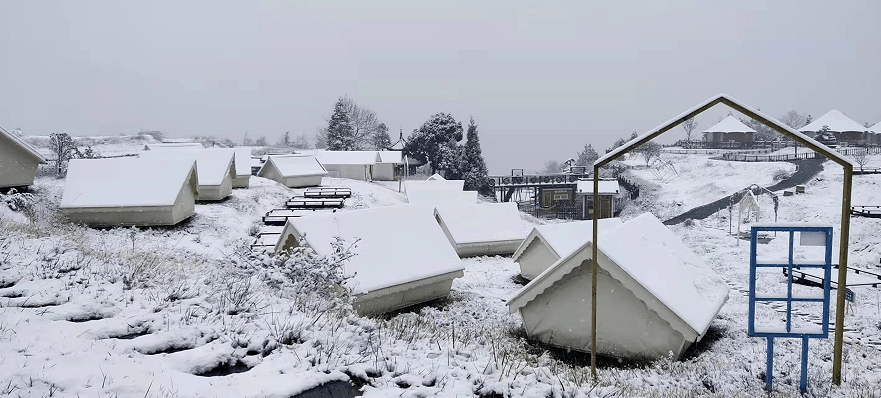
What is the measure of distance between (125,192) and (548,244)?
17092mm

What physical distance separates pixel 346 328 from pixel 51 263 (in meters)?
4.57

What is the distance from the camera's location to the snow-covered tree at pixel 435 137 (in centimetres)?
6619

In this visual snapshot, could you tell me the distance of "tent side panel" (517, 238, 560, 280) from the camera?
65.6 feet

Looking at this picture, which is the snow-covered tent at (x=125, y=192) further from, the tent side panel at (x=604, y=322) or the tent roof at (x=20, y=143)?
the tent side panel at (x=604, y=322)

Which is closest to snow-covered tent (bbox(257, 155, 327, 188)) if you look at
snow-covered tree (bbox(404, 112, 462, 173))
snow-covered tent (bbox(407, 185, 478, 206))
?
snow-covered tent (bbox(407, 185, 478, 206))

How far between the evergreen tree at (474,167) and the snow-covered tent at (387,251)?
44845mm

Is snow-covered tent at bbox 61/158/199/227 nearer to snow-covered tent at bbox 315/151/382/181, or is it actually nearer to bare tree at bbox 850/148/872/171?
snow-covered tent at bbox 315/151/382/181

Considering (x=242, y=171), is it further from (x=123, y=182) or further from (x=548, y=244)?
(x=548, y=244)

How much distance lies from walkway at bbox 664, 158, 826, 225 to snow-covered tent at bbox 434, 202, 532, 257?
65.5ft

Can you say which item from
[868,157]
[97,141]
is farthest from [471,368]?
[97,141]

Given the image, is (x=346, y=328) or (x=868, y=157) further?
(x=868, y=157)

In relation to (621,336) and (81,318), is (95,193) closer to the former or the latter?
(81,318)

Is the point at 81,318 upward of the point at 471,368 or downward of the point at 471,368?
upward

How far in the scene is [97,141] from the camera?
6656cm
